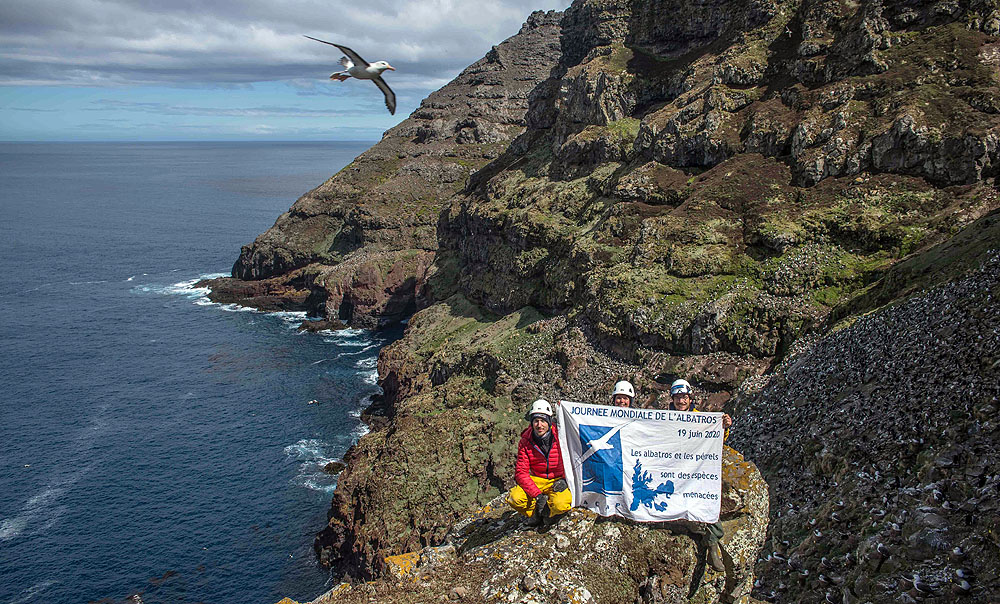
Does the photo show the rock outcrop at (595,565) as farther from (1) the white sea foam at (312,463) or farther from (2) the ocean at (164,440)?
(1) the white sea foam at (312,463)

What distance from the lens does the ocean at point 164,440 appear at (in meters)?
49.8

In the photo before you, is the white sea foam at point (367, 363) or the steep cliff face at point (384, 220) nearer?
the white sea foam at point (367, 363)

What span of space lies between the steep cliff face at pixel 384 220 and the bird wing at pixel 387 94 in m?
86.8

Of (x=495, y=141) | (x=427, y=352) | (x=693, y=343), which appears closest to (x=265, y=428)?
(x=427, y=352)

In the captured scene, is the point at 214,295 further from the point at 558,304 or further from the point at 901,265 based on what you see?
the point at 901,265

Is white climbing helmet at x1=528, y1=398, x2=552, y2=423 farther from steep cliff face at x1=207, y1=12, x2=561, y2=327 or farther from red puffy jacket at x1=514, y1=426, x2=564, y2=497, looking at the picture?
steep cliff face at x1=207, y1=12, x2=561, y2=327

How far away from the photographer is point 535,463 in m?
16.4

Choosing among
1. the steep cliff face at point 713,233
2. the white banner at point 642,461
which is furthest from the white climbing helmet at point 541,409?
the steep cliff face at point 713,233

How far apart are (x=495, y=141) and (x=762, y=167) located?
10417 centimetres

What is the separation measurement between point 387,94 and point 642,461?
1339cm

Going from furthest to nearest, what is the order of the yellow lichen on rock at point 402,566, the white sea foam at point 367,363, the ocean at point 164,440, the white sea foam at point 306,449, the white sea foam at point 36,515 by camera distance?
1. the white sea foam at point 367,363
2. the white sea foam at point 306,449
3. the white sea foam at point 36,515
4. the ocean at point 164,440
5. the yellow lichen on rock at point 402,566

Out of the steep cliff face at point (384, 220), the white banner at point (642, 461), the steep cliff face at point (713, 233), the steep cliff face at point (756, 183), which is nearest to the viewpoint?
the white banner at point (642, 461)

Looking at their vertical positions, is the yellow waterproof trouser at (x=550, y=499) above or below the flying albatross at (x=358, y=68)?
below

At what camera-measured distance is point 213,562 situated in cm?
5062
